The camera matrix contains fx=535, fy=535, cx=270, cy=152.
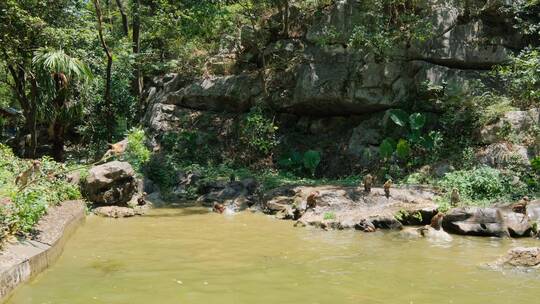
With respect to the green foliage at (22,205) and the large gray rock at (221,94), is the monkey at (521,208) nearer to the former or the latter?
the green foliage at (22,205)

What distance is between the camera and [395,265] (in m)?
8.37

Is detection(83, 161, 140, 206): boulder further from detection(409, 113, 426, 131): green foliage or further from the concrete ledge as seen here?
detection(409, 113, 426, 131): green foliage

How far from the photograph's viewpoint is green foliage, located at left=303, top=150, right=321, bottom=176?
18422 millimetres

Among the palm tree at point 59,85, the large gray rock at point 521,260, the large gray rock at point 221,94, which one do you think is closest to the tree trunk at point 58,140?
the palm tree at point 59,85

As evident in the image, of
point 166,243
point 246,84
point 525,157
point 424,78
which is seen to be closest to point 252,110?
point 246,84

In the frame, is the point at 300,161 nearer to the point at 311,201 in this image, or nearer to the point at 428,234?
the point at 311,201

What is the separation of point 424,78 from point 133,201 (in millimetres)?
10726

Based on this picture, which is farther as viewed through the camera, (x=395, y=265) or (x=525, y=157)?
(x=525, y=157)

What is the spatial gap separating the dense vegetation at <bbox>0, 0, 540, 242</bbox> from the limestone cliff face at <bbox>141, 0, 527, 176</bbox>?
0.84 ft

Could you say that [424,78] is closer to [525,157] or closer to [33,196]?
[525,157]

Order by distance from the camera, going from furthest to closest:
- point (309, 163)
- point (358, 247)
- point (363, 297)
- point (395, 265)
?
point (309, 163) → point (358, 247) → point (395, 265) → point (363, 297)

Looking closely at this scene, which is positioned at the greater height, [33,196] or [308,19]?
[308,19]

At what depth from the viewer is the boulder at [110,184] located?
1390cm

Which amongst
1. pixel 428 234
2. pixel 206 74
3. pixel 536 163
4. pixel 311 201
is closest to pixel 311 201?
pixel 311 201
